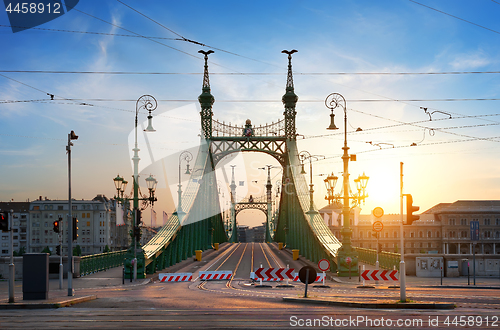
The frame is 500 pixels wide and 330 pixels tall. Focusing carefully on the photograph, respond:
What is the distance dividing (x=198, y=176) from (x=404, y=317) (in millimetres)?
49014

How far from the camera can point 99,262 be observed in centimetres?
3850

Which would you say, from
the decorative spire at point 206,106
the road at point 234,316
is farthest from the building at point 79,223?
the road at point 234,316

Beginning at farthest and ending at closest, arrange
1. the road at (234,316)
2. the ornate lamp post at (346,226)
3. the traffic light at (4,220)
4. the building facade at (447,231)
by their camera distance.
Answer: the building facade at (447,231), the ornate lamp post at (346,226), the traffic light at (4,220), the road at (234,316)

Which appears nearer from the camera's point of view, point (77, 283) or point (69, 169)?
point (69, 169)

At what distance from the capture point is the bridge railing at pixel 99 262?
34653 mm

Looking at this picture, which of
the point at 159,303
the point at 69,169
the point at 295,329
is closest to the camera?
the point at 295,329

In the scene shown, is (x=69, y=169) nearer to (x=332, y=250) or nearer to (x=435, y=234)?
(x=332, y=250)

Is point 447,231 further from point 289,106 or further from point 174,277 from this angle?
point 174,277

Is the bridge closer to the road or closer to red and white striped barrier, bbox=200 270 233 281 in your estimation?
red and white striped barrier, bbox=200 270 233 281

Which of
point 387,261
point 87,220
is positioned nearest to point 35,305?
point 387,261

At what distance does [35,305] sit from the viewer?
16.2 meters

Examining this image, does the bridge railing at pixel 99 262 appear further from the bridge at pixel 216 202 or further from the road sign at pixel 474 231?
the road sign at pixel 474 231

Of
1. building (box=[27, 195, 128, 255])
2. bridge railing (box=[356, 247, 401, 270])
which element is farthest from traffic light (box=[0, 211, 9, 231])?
building (box=[27, 195, 128, 255])

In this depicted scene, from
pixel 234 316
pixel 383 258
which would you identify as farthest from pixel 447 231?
pixel 234 316
